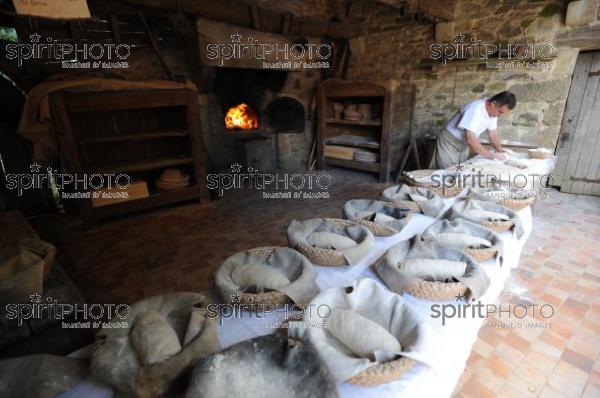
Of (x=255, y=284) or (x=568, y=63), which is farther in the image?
(x=568, y=63)

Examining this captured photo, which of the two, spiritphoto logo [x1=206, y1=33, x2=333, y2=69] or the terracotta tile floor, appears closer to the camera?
the terracotta tile floor

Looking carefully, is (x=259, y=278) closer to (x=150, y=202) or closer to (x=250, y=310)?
(x=250, y=310)

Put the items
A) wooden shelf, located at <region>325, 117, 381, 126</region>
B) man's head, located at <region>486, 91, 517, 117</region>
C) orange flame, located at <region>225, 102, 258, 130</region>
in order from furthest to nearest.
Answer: orange flame, located at <region>225, 102, 258, 130</region> < wooden shelf, located at <region>325, 117, 381, 126</region> < man's head, located at <region>486, 91, 517, 117</region>

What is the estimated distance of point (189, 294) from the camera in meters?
1.03

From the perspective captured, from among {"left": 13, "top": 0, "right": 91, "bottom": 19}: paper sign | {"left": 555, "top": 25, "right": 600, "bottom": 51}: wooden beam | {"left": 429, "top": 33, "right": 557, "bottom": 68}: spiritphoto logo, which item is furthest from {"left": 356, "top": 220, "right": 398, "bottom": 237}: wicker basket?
{"left": 555, "top": 25, "right": 600, "bottom": 51}: wooden beam

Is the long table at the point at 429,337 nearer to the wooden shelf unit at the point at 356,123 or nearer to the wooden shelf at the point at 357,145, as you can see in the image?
the wooden shelf unit at the point at 356,123

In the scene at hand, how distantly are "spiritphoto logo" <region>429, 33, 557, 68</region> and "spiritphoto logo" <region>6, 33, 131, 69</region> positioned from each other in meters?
4.55

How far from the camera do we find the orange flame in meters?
5.36

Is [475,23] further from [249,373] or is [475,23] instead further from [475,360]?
[249,373]

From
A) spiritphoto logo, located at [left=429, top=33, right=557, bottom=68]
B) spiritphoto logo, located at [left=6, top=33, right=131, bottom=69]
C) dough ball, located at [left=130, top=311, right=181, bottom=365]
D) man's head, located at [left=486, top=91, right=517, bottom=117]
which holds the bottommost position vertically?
dough ball, located at [left=130, top=311, right=181, bottom=365]

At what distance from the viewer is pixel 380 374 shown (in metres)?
Answer: 0.75

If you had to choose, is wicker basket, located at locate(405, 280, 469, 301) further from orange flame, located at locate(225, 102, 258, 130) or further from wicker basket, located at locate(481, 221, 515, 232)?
orange flame, located at locate(225, 102, 258, 130)

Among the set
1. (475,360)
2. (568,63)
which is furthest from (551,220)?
(475,360)

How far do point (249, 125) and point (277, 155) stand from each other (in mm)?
770
